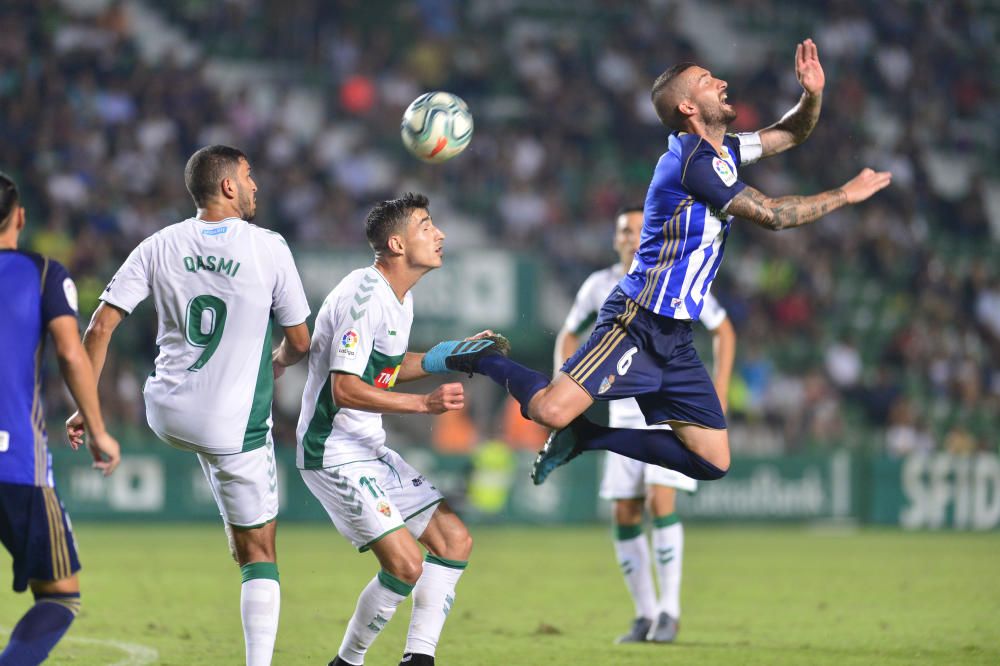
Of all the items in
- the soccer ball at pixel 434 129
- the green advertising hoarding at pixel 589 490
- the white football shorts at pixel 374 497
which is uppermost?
the soccer ball at pixel 434 129

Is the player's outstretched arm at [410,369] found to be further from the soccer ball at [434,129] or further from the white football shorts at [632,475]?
the white football shorts at [632,475]

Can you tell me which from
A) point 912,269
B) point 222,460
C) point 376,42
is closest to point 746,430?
point 912,269

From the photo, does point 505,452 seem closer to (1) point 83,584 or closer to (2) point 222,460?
(1) point 83,584

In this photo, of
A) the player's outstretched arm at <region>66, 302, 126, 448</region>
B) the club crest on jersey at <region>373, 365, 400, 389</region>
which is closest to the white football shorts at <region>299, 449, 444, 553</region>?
the club crest on jersey at <region>373, 365, 400, 389</region>

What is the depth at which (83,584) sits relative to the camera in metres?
11.7

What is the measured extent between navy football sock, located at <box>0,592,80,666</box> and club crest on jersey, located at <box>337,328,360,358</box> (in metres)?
1.74

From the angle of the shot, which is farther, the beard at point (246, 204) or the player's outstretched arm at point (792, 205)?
the player's outstretched arm at point (792, 205)

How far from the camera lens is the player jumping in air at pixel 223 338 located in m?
6.27

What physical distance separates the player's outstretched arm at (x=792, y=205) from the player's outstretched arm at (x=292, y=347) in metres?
2.34

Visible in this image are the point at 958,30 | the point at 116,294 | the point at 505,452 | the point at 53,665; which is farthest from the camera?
the point at 958,30

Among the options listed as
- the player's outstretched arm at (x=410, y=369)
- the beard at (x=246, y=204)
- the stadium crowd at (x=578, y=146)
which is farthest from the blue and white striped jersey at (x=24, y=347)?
the stadium crowd at (x=578, y=146)

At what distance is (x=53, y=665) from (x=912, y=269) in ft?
63.2

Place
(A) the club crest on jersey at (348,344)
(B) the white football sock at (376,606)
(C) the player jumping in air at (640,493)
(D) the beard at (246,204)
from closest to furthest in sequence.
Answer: (D) the beard at (246,204), (A) the club crest on jersey at (348,344), (B) the white football sock at (376,606), (C) the player jumping in air at (640,493)

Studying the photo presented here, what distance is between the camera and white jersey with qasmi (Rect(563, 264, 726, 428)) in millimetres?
9570
